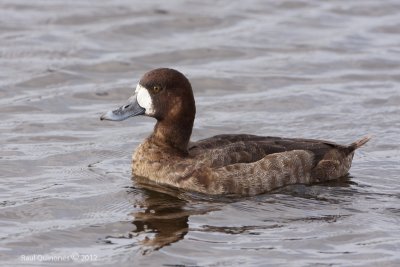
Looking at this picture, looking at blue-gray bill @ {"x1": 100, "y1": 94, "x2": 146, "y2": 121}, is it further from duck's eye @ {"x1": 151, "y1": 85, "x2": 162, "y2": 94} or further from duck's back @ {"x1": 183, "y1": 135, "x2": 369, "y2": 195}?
duck's back @ {"x1": 183, "y1": 135, "x2": 369, "y2": 195}

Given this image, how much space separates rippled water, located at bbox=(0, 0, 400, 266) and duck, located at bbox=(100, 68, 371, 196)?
0.57ft

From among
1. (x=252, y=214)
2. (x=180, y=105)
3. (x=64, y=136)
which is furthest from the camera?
(x=64, y=136)

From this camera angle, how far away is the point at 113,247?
8.66 meters

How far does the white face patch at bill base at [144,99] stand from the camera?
10.4m

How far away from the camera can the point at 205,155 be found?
10.1 m

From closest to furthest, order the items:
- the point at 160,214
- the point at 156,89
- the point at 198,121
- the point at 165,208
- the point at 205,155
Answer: the point at 160,214 → the point at 165,208 → the point at 205,155 → the point at 156,89 → the point at 198,121

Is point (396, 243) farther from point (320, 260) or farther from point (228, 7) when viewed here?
point (228, 7)

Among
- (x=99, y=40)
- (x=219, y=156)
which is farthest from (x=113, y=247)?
(x=99, y=40)

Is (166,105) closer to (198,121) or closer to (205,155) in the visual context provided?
(205,155)

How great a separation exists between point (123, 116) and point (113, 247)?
2045mm

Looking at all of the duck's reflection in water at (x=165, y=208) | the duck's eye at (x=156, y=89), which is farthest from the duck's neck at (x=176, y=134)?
the duck's reflection in water at (x=165, y=208)

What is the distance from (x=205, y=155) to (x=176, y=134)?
0.43m

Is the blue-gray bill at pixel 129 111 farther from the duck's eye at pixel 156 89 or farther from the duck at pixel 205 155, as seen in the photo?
the duck's eye at pixel 156 89

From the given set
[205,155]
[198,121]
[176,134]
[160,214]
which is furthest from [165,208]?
[198,121]
